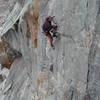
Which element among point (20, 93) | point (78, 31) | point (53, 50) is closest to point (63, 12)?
point (78, 31)

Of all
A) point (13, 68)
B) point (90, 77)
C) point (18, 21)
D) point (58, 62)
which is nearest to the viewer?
point (90, 77)

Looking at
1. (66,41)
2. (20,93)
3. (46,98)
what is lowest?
(20,93)

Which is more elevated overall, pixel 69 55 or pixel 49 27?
pixel 49 27

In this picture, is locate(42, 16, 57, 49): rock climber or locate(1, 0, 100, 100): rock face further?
locate(42, 16, 57, 49): rock climber

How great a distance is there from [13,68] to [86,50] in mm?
8028

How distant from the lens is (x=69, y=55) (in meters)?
8.25

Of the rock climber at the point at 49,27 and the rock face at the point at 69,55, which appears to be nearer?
the rock face at the point at 69,55

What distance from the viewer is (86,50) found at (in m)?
7.52

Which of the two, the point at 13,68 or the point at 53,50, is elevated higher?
the point at 53,50

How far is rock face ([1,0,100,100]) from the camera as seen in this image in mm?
7273

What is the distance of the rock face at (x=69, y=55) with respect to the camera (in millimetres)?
7273

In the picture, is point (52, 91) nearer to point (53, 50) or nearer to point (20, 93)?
point (53, 50)

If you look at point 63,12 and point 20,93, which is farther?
point 20,93

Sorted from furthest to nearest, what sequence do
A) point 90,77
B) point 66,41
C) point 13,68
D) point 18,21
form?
point 13,68, point 18,21, point 66,41, point 90,77
